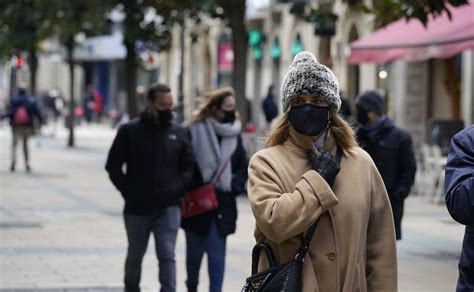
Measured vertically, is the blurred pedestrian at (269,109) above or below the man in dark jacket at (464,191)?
below

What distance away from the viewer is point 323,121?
4.82m

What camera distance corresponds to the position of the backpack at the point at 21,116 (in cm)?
2542

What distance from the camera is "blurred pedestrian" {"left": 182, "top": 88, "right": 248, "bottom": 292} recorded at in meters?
9.45

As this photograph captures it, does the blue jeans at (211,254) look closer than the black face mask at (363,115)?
Yes

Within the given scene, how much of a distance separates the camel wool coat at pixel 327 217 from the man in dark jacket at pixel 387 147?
4874 mm

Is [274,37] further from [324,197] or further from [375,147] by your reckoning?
[324,197]

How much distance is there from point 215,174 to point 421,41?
9291 mm

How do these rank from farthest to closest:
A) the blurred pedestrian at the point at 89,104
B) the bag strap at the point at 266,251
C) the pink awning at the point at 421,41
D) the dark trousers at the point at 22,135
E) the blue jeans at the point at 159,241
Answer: the blurred pedestrian at the point at 89,104 → the dark trousers at the point at 22,135 → the pink awning at the point at 421,41 → the blue jeans at the point at 159,241 → the bag strap at the point at 266,251

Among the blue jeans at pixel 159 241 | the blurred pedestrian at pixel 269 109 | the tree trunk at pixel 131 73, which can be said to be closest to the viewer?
the blue jeans at pixel 159 241

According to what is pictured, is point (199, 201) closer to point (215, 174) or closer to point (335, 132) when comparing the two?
point (215, 174)

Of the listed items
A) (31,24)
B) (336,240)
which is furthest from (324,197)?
(31,24)

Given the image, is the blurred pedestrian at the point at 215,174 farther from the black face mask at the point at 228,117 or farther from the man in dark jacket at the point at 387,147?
the man in dark jacket at the point at 387,147

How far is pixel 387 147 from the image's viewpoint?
32.7 feet

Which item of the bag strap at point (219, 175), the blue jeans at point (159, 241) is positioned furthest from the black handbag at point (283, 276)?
the bag strap at point (219, 175)
